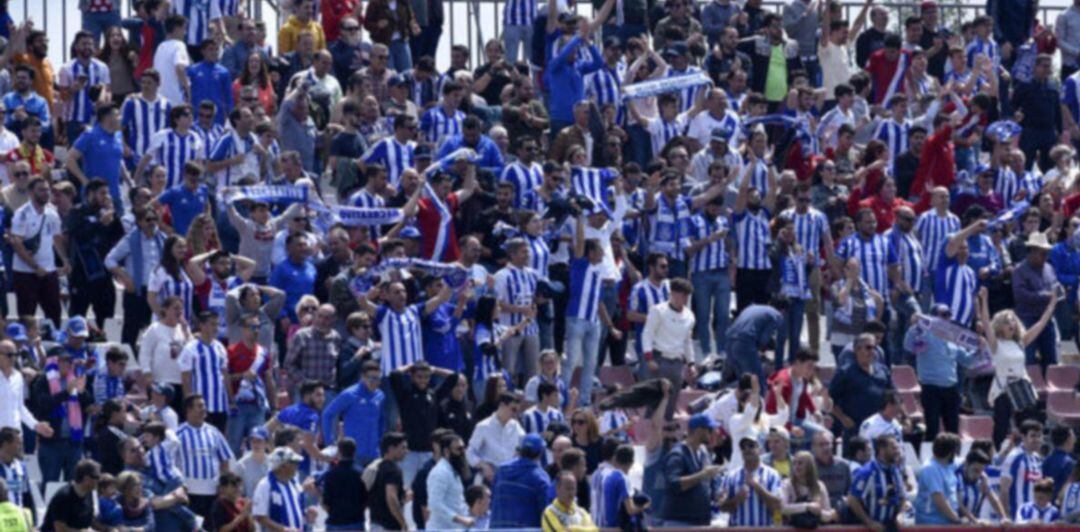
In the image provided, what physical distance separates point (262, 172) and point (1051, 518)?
28.0 feet

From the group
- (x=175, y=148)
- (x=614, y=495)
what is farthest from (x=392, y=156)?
(x=614, y=495)

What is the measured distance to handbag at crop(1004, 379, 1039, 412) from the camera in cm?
3000

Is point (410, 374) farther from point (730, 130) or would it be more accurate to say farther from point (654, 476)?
point (730, 130)

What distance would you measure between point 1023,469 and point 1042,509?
77cm

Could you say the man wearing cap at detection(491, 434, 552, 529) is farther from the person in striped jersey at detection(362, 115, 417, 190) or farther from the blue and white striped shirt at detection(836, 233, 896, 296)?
the person in striped jersey at detection(362, 115, 417, 190)

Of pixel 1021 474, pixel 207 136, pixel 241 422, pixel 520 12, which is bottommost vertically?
pixel 1021 474

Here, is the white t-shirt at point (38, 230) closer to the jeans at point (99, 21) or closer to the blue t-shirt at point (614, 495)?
the jeans at point (99, 21)

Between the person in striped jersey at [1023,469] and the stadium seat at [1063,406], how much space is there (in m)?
3.05

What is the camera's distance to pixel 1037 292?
1243 inches

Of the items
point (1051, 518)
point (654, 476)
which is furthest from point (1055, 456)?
point (654, 476)

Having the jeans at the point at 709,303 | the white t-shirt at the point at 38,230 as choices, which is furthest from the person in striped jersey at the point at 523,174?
the white t-shirt at the point at 38,230

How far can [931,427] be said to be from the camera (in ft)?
98.8

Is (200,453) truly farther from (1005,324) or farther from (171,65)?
(171,65)

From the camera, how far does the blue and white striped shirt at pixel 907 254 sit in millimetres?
31688
